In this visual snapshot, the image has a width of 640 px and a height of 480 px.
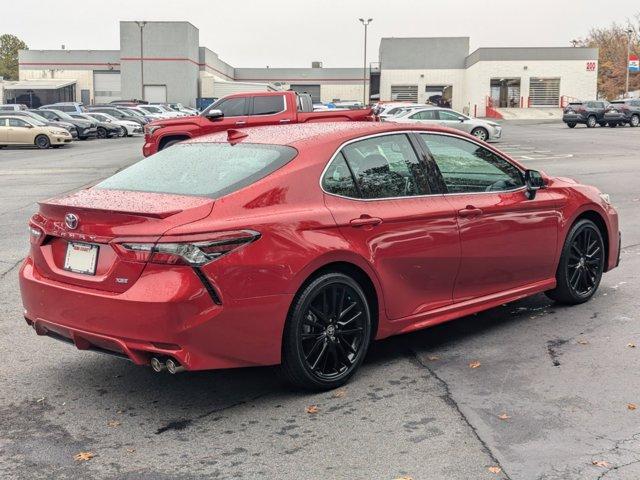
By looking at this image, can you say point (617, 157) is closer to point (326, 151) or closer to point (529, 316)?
point (529, 316)

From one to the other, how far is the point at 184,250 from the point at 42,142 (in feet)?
102

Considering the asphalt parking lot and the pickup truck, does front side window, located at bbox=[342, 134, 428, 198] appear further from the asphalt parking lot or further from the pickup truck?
the pickup truck

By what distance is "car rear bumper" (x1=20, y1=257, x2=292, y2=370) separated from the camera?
4137 millimetres

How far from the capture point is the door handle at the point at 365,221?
4.85 meters

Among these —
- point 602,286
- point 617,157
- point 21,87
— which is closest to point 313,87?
point 21,87

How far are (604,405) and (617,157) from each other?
2069 centimetres

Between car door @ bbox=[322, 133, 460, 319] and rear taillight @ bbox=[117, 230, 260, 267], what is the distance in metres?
0.81

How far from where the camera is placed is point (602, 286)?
7480 millimetres

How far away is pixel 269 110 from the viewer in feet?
59.5

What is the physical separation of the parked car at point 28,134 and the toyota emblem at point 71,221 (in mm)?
30104

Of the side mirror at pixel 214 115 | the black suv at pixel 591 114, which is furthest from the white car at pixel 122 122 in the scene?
the side mirror at pixel 214 115

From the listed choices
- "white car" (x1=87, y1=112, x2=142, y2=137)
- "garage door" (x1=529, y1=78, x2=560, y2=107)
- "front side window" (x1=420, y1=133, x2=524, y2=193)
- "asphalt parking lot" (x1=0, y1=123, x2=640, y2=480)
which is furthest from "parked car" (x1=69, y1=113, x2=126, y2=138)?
"garage door" (x1=529, y1=78, x2=560, y2=107)

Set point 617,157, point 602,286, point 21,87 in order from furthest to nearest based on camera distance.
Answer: point 21,87
point 617,157
point 602,286

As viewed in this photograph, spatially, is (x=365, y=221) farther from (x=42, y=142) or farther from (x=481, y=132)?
(x=42, y=142)
